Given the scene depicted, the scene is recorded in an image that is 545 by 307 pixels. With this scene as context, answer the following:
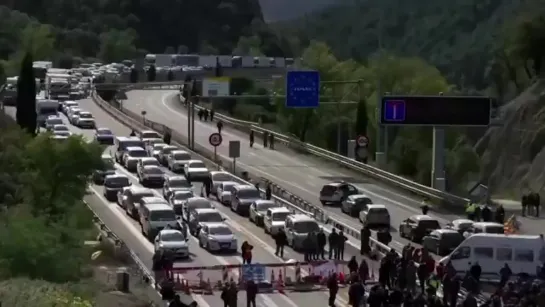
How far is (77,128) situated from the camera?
2938 inches

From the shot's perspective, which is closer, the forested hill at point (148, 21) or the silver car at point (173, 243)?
the silver car at point (173, 243)

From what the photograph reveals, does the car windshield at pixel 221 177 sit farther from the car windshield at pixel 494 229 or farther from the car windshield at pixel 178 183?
the car windshield at pixel 494 229

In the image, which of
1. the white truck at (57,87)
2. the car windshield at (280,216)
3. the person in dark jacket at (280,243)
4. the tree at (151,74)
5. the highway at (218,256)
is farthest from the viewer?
the tree at (151,74)

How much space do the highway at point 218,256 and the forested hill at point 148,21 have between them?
116 m

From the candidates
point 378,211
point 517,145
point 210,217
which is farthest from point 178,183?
point 517,145

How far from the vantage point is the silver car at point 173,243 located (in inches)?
1395

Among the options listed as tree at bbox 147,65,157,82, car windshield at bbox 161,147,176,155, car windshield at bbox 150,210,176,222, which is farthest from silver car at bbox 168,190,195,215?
tree at bbox 147,65,157,82

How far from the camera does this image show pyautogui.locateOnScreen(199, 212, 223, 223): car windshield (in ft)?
130

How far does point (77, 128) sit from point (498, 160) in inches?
1125

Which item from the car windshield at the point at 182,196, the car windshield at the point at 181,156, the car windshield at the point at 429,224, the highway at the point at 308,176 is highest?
the car windshield at the point at 181,156

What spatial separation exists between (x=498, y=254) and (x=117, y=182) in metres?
21.4

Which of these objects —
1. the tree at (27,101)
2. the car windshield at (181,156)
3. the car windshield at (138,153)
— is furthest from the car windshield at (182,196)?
the tree at (27,101)

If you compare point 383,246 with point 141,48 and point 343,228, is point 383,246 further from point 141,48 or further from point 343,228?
point 141,48

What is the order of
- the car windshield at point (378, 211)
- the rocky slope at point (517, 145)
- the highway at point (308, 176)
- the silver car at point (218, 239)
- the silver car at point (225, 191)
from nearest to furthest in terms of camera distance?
the silver car at point (218, 239), the car windshield at point (378, 211), the highway at point (308, 176), the silver car at point (225, 191), the rocky slope at point (517, 145)
